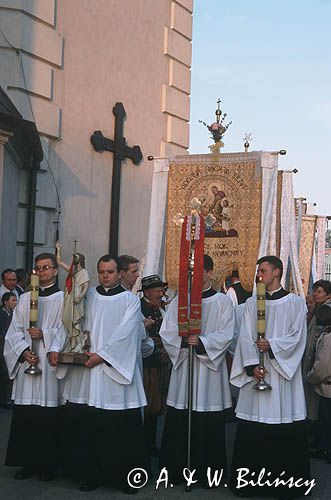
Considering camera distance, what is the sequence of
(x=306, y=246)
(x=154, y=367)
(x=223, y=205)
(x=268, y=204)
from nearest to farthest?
(x=154, y=367)
(x=268, y=204)
(x=223, y=205)
(x=306, y=246)

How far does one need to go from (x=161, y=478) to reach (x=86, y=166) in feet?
24.0

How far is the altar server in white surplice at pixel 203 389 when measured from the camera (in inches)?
260

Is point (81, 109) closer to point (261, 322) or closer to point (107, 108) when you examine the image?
point (107, 108)

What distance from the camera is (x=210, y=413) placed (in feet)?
21.9

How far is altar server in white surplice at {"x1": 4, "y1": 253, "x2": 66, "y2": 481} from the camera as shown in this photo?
651 centimetres

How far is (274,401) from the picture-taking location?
6312 millimetres

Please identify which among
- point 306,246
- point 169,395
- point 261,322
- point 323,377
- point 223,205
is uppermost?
point 223,205

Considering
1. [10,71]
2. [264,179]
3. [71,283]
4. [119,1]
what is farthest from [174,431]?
[119,1]

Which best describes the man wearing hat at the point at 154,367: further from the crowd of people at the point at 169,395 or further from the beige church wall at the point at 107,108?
the beige church wall at the point at 107,108

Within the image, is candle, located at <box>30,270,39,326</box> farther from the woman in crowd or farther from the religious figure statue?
the woman in crowd

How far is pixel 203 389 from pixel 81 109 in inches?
287

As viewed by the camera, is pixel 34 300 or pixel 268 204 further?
pixel 268 204

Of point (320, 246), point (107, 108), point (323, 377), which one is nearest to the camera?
point (323, 377)

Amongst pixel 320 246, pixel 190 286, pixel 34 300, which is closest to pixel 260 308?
pixel 190 286
